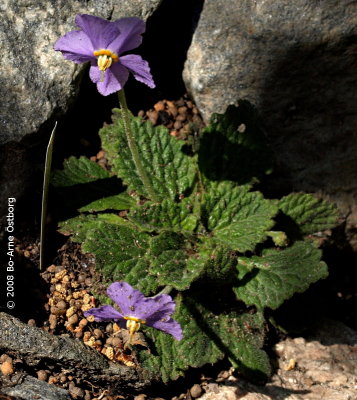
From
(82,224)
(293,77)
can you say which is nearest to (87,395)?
(82,224)

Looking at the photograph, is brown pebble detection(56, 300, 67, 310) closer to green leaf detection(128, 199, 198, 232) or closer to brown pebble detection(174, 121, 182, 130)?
green leaf detection(128, 199, 198, 232)

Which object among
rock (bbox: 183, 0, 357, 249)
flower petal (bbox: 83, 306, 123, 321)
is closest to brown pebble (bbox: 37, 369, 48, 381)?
flower petal (bbox: 83, 306, 123, 321)

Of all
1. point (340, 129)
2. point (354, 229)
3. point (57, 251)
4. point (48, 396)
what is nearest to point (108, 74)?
point (57, 251)

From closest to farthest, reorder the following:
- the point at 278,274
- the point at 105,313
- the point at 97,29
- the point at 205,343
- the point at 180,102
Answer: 1. the point at 97,29
2. the point at 105,313
3. the point at 205,343
4. the point at 278,274
5. the point at 180,102

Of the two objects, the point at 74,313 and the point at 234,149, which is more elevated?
the point at 234,149

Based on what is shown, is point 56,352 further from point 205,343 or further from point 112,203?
point 112,203
